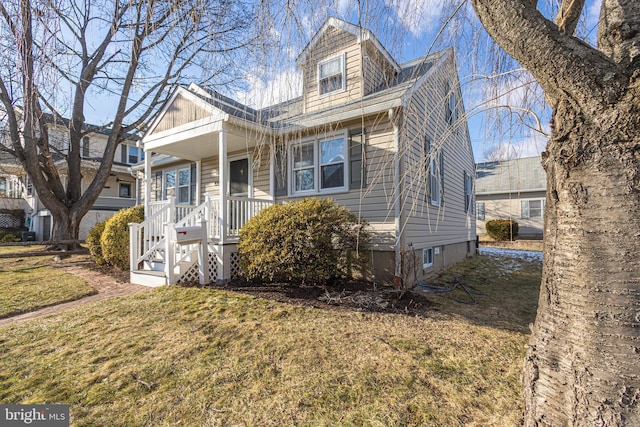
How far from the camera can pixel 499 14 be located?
181 centimetres

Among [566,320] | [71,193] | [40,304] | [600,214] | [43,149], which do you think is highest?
[43,149]

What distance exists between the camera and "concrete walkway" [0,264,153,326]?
4.79 metres

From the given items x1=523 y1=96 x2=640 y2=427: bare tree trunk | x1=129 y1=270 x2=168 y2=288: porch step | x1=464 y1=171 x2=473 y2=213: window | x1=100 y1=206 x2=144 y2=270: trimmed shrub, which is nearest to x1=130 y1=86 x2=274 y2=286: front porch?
x1=129 y1=270 x2=168 y2=288: porch step

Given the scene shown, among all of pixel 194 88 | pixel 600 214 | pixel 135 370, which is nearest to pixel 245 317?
pixel 135 370

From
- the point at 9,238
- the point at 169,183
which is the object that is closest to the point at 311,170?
the point at 169,183

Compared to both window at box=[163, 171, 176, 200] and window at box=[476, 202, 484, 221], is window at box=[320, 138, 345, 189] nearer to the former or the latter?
window at box=[163, 171, 176, 200]

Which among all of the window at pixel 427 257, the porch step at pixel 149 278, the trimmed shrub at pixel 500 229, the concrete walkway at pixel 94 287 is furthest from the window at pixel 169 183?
the trimmed shrub at pixel 500 229

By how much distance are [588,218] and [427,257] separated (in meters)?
6.47

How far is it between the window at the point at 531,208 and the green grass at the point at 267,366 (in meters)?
16.4

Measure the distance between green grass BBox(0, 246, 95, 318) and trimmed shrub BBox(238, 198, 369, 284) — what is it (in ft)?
11.8

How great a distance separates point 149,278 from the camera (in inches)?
255

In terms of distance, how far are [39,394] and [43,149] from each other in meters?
11.4

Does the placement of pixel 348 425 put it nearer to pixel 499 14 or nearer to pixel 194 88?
pixel 499 14

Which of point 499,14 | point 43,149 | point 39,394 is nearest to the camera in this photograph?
point 499,14
